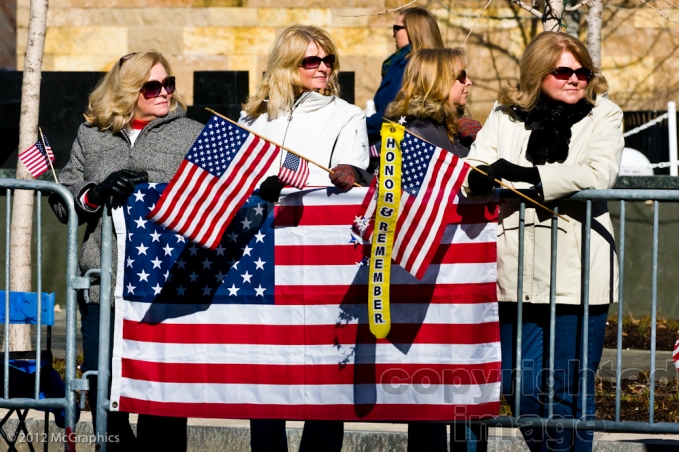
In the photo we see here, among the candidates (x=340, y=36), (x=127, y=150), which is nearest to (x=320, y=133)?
(x=127, y=150)

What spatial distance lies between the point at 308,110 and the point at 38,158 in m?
1.66

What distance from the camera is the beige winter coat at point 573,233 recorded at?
5.25 metres

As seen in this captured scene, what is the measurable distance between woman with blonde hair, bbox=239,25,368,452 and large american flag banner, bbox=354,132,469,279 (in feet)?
1.10

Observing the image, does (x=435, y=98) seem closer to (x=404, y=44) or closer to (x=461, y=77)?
(x=461, y=77)

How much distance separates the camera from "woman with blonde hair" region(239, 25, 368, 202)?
5703 mm

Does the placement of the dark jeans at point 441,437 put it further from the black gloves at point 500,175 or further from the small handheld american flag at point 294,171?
the small handheld american flag at point 294,171

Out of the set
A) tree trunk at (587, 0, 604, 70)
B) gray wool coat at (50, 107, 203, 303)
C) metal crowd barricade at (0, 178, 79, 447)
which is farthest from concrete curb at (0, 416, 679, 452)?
tree trunk at (587, 0, 604, 70)

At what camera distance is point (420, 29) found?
756 cm

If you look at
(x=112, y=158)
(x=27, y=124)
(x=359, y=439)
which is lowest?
(x=359, y=439)

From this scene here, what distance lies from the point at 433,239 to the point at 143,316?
1497 mm

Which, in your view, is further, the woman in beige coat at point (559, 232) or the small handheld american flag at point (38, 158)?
the small handheld american flag at point (38, 158)

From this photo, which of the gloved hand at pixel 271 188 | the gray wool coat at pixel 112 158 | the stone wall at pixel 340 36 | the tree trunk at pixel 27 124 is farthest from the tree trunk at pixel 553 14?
the tree trunk at pixel 27 124

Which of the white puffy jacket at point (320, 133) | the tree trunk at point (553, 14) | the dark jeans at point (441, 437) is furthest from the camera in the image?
the tree trunk at point (553, 14)

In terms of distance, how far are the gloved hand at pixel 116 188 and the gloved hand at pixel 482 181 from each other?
1.63 m
